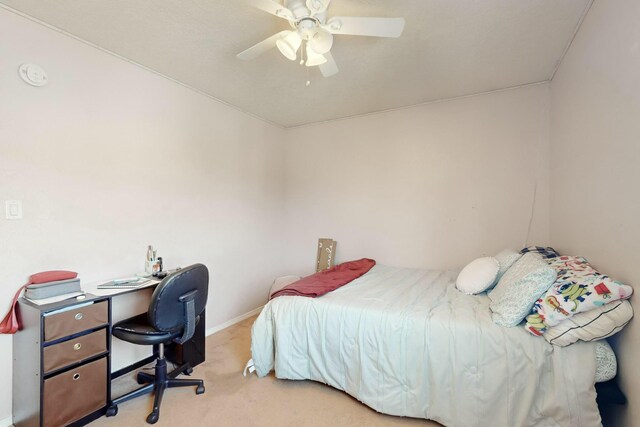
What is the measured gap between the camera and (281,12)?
1.48 meters

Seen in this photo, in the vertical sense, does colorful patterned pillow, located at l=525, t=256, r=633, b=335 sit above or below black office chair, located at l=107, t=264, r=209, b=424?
above

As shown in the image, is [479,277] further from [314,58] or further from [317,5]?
[317,5]

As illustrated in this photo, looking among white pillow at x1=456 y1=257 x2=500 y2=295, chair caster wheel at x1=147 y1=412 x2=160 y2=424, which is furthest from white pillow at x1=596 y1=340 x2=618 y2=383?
chair caster wheel at x1=147 y1=412 x2=160 y2=424

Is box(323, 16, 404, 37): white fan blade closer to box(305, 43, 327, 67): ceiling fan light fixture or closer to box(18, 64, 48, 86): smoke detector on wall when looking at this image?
box(305, 43, 327, 67): ceiling fan light fixture

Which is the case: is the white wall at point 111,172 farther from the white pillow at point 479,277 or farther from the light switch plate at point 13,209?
the white pillow at point 479,277

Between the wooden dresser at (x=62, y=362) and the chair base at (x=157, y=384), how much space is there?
0.11 metres

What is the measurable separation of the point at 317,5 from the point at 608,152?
173cm

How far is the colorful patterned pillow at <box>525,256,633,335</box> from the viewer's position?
129 cm

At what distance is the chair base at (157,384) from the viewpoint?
70.1 inches

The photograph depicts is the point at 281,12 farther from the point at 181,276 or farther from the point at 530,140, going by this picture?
the point at 530,140

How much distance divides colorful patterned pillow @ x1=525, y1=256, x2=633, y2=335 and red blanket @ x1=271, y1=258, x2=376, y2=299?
1342 millimetres

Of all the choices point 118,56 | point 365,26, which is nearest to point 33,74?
point 118,56

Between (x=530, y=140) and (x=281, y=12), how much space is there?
8.55 ft

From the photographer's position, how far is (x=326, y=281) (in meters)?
2.51
